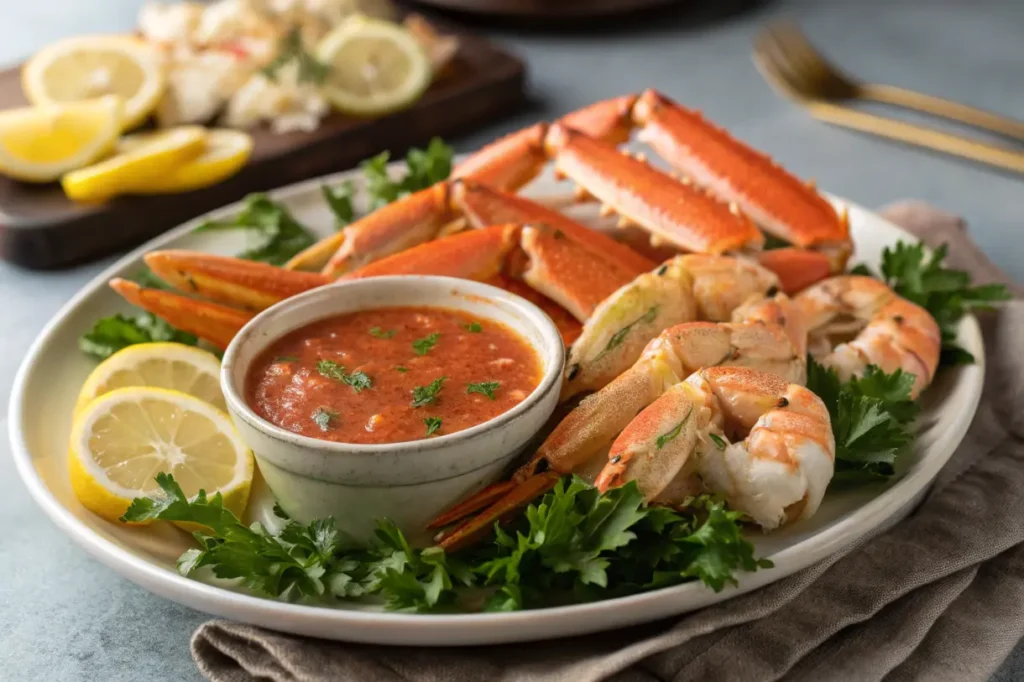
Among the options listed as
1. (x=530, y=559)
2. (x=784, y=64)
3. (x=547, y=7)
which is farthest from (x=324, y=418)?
(x=547, y=7)

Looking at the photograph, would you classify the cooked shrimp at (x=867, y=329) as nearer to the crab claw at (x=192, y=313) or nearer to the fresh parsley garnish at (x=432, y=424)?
the fresh parsley garnish at (x=432, y=424)

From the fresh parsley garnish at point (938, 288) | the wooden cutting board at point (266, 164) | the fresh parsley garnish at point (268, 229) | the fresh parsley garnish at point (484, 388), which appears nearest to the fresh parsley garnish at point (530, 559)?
the fresh parsley garnish at point (484, 388)

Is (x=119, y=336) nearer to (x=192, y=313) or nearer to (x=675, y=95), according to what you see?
(x=192, y=313)

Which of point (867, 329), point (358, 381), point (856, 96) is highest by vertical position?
point (358, 381)

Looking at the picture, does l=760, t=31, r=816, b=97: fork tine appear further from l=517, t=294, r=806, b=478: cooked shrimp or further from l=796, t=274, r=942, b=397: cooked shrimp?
l=517, t=294, r=806, b=478: cooked shrimp

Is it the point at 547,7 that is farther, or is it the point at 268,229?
the point at 547,7

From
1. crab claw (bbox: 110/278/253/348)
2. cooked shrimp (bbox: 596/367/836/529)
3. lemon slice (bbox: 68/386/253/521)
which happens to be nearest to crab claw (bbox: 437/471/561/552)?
cooked shrimp (bbox: 596/367/836/529)

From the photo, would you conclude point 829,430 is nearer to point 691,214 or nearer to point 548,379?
point 548,379
